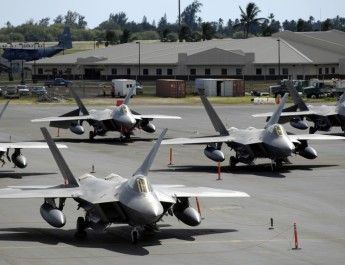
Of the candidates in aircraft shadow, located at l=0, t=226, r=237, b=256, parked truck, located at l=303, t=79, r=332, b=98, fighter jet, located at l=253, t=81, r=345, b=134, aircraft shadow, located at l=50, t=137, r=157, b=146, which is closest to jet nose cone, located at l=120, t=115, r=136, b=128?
aircraft shadow, located at l=50, t=137, r=157, b=146

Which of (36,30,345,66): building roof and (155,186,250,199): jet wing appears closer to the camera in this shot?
(155,186,250,199): jet wing

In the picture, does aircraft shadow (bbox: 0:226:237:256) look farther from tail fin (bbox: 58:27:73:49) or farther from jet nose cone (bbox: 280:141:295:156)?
tail fin (bbox: 58:27:73:49)

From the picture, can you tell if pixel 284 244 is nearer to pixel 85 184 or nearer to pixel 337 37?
pixel 85 184

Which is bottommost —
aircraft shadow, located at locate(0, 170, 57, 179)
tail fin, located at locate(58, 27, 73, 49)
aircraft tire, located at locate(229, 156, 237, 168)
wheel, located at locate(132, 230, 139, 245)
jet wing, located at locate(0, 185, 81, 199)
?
aircraft shadow, located at locate(0, 170, 57, 179)

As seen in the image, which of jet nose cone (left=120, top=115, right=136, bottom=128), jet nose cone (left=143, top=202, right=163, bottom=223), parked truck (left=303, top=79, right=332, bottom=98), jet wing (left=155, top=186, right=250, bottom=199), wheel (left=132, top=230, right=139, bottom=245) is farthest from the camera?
parked truck (left=303, top=79, right=332, bottom=98)

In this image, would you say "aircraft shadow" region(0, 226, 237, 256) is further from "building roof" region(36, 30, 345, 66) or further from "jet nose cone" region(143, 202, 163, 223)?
"building roof" region(36, 30, 345, 66)

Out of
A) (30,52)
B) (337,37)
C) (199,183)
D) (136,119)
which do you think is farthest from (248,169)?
(30,52)

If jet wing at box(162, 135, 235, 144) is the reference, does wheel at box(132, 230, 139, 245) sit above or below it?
below

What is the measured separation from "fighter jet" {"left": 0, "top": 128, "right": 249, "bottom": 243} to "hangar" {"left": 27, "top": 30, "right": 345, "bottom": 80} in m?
106

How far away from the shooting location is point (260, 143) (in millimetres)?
47250

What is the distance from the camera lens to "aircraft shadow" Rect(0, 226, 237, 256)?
29.5 m

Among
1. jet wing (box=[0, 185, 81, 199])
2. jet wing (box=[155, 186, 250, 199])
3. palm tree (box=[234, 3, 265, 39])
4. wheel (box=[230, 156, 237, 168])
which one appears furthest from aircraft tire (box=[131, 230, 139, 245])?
palm tree (box=[234, 3, 265, 39])

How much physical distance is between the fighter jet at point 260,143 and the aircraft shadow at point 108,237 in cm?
1451

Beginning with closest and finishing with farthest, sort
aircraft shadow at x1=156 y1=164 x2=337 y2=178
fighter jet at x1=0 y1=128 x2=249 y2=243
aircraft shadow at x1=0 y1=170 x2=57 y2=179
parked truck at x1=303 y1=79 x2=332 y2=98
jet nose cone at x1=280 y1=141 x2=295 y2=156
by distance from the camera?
fighter jet at x1=0 y1=128 x2=249 y2=243 → jet nose cone at x1=280 y1=141 x2=295 y2=156 → aircraft shadow at x1=0 y1=170 x2=57 y2=179 → aircraft shadow at x1=156 y1=164 x2=337 y2=178 → parked truck at x1=303 y1=79 x2=332 y2=98
